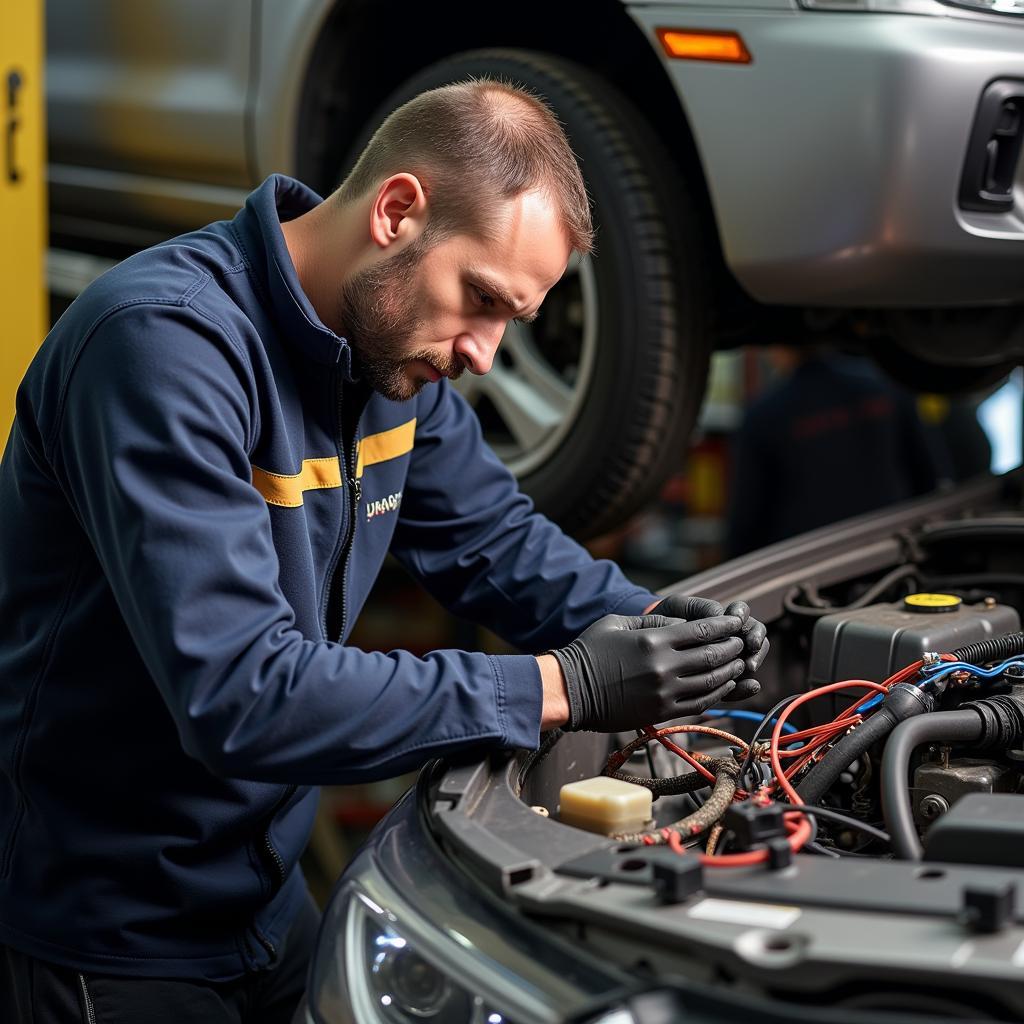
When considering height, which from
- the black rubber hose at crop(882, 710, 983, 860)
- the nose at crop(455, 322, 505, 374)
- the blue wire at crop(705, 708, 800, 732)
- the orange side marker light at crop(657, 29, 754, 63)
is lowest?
the blue wire at crop(705, 708, 800, 732)

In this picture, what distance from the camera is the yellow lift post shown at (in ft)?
7.93

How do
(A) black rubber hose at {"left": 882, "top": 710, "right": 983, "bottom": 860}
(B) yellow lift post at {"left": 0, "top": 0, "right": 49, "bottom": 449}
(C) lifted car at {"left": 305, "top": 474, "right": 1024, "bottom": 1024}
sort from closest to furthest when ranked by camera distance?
(C) lifted car at {"left": 305, "top": 474, "right": 1024, "bottom": 1024}, (A) black rubber hose at {"left": 882, "top": 710, "right": 983, "bottom": 860}, (B) yellow lift post at {"left": 0, "top": 0, "right": 49, "bottom": 449}

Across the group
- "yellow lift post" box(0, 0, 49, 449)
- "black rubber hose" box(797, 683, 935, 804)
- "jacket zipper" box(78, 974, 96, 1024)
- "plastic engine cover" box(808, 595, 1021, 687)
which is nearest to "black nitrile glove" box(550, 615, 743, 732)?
"black rubber hose" box(797, 683, 935, 804)

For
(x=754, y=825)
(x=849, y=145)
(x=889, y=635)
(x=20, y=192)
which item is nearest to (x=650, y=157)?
(x=849, y=145)

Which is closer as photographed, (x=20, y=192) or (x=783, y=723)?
(x=783, y=723)

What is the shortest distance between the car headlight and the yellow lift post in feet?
5.12

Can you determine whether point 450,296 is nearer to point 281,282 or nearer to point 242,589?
point 281,282

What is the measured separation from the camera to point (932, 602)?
1.63 m

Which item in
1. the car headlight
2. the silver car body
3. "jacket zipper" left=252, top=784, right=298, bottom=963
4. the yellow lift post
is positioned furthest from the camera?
the yellow lift post

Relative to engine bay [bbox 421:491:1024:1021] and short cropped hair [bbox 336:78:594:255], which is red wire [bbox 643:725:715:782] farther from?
short cropped hair [bbox 336:78:594:255]

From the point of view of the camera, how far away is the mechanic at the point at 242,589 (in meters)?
1.16

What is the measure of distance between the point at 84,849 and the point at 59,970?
0.47 ft

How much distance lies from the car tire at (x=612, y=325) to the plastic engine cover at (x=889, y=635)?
563 mm

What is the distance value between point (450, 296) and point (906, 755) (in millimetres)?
636
